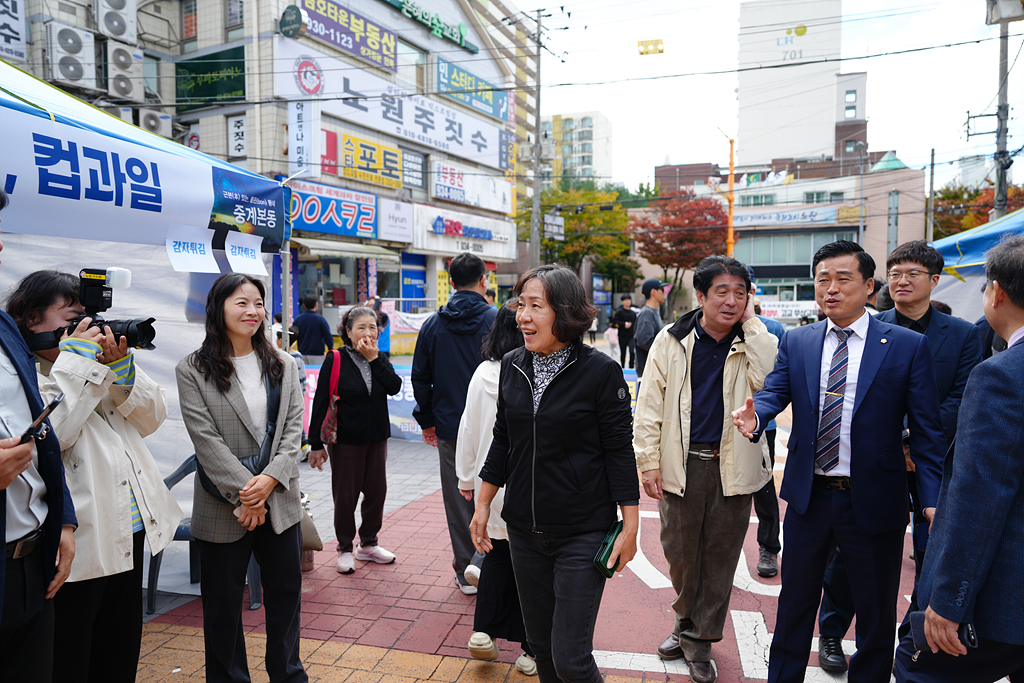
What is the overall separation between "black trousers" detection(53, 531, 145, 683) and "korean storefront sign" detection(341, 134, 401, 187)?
57.8ft

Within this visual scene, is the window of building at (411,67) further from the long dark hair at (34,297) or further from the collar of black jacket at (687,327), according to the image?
the long dark hair at (34,297)

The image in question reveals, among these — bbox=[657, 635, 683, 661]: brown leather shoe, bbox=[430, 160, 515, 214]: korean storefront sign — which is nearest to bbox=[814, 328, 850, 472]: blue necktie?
bbox=[657, 635, 683, 661]: brown leather shoe

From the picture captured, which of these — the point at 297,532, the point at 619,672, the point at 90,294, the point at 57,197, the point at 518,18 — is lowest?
the point at 619,672

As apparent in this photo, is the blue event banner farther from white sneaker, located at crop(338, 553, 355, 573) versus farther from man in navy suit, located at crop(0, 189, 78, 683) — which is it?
man in navy suit, located at crop(0, 189, 78, 683)

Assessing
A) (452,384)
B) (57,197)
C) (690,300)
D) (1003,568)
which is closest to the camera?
(1003,568)

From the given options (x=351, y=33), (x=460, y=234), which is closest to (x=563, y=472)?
(x=351, y=33)

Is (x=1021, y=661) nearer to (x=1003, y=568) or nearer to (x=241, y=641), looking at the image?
(x=1003, y=568)

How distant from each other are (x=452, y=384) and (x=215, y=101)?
17252 mm

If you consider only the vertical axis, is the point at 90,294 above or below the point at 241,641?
above

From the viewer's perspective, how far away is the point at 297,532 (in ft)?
9.78

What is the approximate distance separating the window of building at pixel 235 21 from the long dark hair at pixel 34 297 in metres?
17.9

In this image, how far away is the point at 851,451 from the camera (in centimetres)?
261

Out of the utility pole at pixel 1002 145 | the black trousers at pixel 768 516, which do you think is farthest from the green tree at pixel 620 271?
the black trousers at pixel 768 516

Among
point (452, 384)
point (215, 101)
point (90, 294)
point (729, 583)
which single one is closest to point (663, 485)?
point (729, 583)
